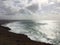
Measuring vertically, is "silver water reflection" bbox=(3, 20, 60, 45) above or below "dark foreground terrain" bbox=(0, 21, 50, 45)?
above

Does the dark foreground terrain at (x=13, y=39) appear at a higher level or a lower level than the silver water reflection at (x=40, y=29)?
lower

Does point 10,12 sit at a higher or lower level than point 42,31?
higher

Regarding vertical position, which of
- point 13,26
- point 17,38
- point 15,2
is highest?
point 15,2

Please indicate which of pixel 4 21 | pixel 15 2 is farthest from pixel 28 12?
pixel 4 21

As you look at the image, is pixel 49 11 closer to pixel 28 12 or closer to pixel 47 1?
pixel 47 1

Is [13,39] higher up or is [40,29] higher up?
[40,29]

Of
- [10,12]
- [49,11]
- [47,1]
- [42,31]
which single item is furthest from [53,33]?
[10,12]

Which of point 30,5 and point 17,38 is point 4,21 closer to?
point 17,38
